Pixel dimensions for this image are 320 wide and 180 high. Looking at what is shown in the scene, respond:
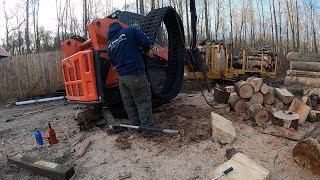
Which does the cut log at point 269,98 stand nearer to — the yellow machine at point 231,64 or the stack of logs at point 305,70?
the yellow machine at point 231,64

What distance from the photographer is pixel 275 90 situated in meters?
5.73

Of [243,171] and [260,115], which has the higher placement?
[260,115]

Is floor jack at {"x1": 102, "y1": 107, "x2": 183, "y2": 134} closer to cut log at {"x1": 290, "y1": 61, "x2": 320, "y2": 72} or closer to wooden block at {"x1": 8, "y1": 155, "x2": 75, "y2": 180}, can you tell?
wooden block at {"x1": 8, "y1": 155, "x2": 75, "y2": 180}

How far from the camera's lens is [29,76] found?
11.1 m

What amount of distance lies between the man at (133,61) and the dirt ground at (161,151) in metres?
0.53

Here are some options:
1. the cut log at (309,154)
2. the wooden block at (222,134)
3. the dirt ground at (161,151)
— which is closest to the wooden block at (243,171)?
the dirt ground at (161,151)

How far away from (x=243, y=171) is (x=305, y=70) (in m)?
9.62

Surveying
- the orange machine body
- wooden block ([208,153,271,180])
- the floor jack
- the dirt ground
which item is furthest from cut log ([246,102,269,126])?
the orange machine body

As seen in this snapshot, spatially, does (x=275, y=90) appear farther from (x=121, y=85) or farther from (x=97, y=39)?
(x=97, y=39)

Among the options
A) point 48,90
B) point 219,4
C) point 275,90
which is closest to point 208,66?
point 275,90

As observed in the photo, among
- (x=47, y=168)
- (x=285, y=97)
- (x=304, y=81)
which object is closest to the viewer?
(x=47, y=168)

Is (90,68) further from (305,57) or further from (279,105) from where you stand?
(305,57)

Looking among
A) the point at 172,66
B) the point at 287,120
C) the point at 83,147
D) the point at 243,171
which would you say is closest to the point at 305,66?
the point at 172,66

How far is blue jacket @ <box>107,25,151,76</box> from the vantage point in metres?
4.27
